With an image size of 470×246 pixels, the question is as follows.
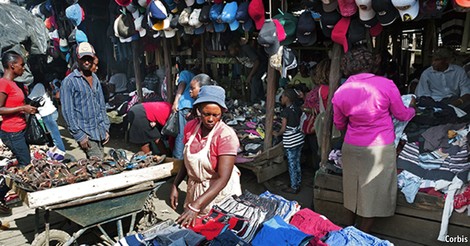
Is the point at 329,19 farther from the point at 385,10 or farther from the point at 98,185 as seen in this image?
the point at 98,185

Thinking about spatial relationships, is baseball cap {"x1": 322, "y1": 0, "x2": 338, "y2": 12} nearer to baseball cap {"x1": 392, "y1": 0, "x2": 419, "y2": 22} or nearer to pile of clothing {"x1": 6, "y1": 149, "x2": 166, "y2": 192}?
baseball cap {"x1": 392, "y1": 0, "x2": 419, "y2": 22}

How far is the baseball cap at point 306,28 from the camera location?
4797mm

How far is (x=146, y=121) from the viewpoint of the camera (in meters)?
5.30

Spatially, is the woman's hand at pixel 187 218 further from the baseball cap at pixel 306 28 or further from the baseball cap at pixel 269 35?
the baseball cap at pixel 306 28

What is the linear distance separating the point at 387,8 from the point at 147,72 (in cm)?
757

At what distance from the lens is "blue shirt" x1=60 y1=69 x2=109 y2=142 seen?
438 centimetres

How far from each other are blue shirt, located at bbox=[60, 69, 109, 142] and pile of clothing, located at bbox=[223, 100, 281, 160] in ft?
7.30

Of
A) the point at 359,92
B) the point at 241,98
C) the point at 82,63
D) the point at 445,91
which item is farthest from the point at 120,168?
the point at 241,98

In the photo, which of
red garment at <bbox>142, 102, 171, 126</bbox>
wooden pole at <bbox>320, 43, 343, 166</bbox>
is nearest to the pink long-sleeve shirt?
wooden pole at <bbox>320, 43, 343, 166</bbox>

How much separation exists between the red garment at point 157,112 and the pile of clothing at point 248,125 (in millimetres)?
1314

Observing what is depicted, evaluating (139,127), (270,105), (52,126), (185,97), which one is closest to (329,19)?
(270,105)

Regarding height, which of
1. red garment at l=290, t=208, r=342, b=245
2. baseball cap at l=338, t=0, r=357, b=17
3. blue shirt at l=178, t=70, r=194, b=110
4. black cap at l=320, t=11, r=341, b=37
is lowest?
red garment at l=290, t=208, r=342, b=245

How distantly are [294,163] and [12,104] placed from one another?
404cm

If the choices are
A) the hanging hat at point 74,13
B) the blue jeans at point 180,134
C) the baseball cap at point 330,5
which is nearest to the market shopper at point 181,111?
the blue jeans at point 180,134
